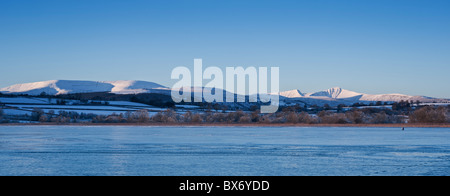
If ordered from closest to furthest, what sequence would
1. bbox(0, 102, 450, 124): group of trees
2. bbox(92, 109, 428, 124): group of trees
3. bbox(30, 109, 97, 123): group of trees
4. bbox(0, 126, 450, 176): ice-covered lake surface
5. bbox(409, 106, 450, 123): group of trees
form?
bbox(0, 126, 450, 176): ice-covered lake surface
bbox(409, 106, 450, 123): group of trees
bbox(30, 109, 97, 123): group of trees
bbox(0, 102, 450, 124): group of trees
bbox(92, 109, 428, 124): group of trees

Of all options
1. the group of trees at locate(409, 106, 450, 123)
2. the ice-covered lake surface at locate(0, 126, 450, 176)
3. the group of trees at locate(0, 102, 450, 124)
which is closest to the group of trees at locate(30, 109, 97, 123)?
the group of trees at locate(0, 102, 450, 124)

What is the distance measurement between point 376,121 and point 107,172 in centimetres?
7559

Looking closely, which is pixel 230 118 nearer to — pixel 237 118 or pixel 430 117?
pixel 237 118

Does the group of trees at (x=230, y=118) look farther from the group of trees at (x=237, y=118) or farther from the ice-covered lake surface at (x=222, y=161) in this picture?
the ice-covered lake surface at (x=222, y=161)

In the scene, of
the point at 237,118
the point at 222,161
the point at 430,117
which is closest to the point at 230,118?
the point at 237,118

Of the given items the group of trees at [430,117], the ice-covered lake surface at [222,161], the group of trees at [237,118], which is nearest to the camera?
the ice-covered lake surface at [222,161]

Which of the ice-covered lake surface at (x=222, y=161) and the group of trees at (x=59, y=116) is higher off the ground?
the ice-covered lake surface at (x=222, y=161)

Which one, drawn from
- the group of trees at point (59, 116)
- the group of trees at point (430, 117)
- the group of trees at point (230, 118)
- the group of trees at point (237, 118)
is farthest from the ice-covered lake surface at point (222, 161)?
the group of trees at point (237, 118)

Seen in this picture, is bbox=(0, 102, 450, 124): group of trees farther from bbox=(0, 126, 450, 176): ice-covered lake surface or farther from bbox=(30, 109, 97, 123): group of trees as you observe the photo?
bbox=(0, 126, 450, 176): ice-covered lake surface

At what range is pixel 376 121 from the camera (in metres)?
87.1

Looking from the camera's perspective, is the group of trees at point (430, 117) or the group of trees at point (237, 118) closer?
the group of trees at point (430, 117)

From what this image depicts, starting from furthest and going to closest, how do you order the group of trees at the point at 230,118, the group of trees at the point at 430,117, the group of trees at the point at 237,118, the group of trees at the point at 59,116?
1. the group of trees at the point at 237,118
2. the group of trees at the point at 230,118
3. the group of trees at the point at 59,116
4. the group of trees at the point at 430,117

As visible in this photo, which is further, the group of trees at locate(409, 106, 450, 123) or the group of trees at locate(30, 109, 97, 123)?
the group of trees at locate(30, 109, 97, 123)
